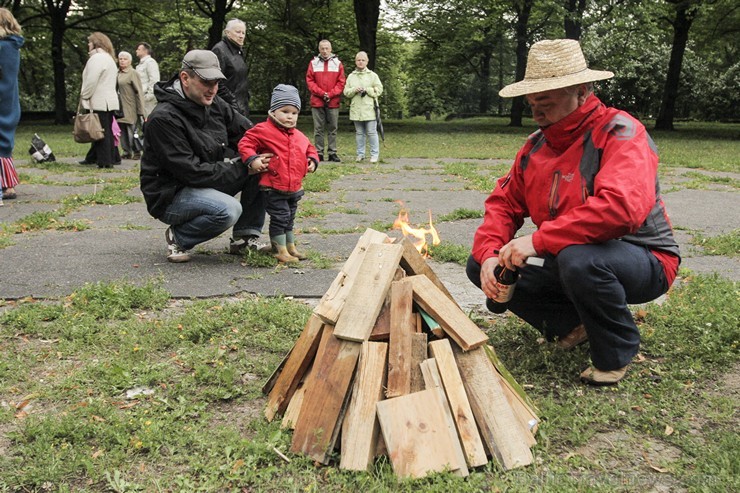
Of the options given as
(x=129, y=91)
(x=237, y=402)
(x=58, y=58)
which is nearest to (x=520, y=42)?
(x=58, y=58)

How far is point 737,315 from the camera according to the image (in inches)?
163

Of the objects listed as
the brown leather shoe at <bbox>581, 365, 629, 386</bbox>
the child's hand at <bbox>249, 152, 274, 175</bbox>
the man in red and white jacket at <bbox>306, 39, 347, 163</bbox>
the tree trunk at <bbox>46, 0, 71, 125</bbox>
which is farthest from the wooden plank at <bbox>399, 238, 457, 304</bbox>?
the tree trunk at <bbox>46, 0, 71, 125</bbox>

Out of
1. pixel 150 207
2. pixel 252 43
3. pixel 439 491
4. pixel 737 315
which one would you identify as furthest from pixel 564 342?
pixel 252 43

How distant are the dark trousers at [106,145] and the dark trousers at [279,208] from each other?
726 centimetres

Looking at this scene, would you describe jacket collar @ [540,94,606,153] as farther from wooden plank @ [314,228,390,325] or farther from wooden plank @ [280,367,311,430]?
wooden plank @ [280,367,311,430]

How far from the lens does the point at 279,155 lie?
5.48 m

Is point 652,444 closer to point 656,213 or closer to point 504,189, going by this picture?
point 656,213

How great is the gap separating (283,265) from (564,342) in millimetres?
2597

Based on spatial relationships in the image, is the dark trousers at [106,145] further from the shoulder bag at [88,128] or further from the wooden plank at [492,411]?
the wooden plank at [492,411]

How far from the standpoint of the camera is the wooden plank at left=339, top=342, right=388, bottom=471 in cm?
266

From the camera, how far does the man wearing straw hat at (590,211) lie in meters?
3.07

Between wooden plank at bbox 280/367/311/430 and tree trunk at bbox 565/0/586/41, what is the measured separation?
22092 mm

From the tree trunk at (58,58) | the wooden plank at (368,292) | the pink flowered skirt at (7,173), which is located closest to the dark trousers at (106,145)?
the pink flowered skirt at (7,173)

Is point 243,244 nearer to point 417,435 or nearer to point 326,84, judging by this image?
point 417,435
